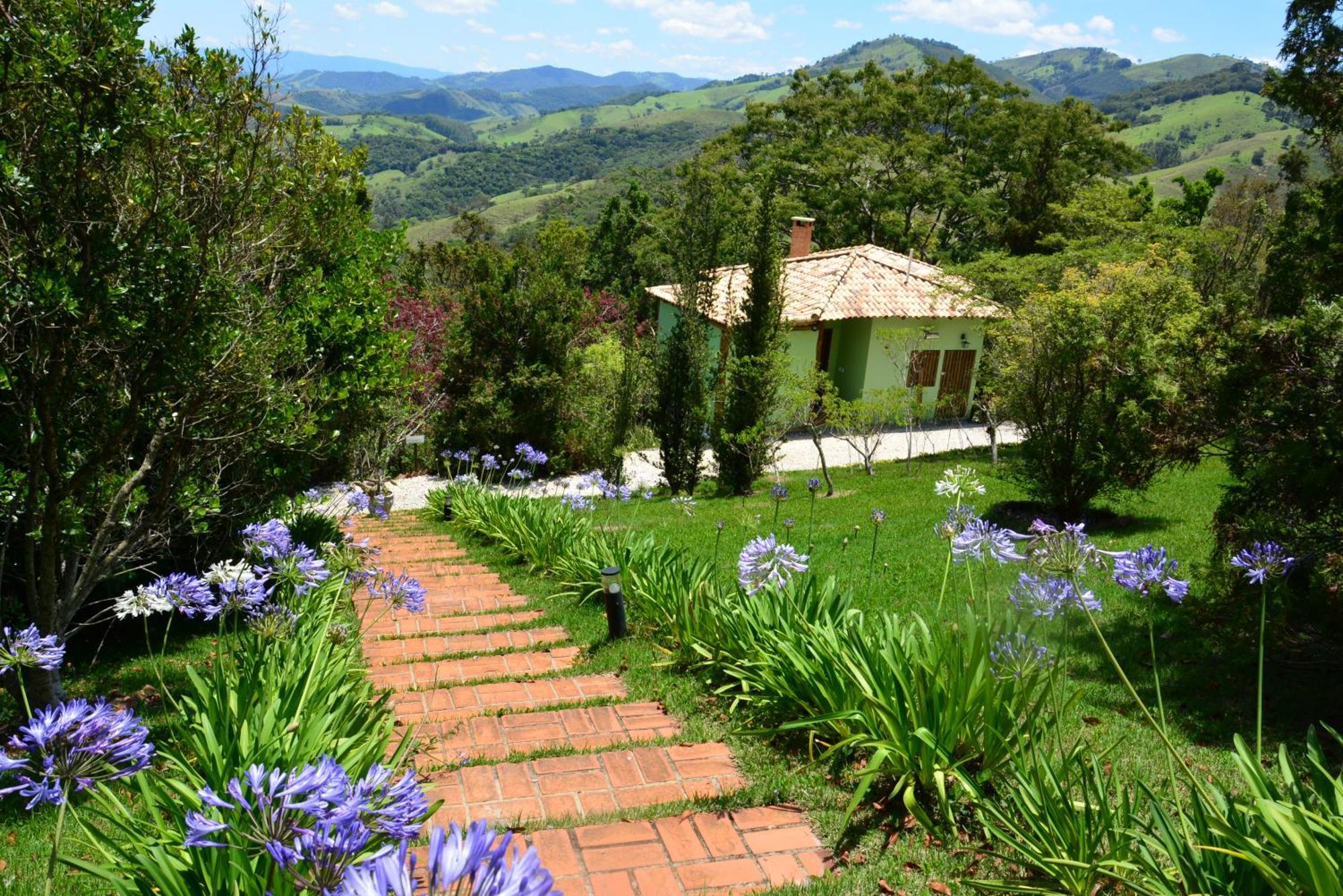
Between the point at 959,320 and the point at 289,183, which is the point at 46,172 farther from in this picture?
the point at 959,320

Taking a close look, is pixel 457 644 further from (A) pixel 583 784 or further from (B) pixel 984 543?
(B) pixel 984 543

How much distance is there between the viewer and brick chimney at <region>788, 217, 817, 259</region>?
90.3 ft

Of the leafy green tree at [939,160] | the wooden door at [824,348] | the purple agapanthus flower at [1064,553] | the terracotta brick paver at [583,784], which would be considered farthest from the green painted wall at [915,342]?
the purple agapanthus flower at [1064,553]

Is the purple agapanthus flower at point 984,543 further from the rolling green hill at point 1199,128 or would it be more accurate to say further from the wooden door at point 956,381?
the rolling green hill at point 1199,128

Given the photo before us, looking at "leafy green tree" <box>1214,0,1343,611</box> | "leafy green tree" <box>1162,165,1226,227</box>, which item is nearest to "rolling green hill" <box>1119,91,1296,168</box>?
"leafy green tree" <box>1162,165,1226,227</box>

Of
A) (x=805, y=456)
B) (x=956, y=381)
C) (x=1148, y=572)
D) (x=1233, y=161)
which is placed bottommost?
(x=805, y=456)

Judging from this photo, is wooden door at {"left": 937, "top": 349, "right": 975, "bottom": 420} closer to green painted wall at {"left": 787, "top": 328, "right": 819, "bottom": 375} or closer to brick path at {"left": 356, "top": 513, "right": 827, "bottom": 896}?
green painted wall at {"left": 787, "top": 328, "right": 819, "bottom": 375}

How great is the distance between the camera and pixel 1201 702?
6.07 meters

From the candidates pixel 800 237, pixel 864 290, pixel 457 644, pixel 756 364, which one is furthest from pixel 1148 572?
pixel 800 237

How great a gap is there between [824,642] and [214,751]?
2.71 m

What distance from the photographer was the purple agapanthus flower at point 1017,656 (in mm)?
3512

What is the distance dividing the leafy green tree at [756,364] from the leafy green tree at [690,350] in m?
0.54

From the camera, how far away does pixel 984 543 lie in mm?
3539

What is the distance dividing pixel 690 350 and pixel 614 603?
34.2 feet
